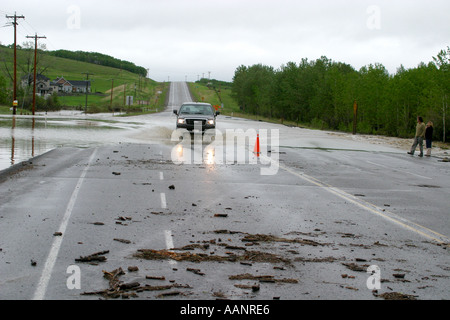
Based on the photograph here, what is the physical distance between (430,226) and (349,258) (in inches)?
139

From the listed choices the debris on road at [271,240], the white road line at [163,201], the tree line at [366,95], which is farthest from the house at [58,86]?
the debris on road at [271,240]

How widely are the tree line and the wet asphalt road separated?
28041 mm

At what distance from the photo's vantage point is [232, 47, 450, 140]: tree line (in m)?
43.8

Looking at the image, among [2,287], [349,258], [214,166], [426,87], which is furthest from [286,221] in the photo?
[426,87]

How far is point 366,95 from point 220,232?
53.3 meters

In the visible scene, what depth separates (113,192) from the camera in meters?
13.1

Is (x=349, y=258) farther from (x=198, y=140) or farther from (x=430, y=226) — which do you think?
(x=198, y=140)

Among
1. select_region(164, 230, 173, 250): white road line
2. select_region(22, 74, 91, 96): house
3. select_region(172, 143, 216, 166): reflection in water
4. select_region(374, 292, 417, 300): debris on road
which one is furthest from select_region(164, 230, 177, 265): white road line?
select_region(22, 74, 91, 96): house

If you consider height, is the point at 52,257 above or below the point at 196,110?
below

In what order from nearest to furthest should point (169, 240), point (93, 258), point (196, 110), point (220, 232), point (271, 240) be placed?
point (93, 258) → point (169, 240) → point (271, 240) → point (220, 232) → point (196, 110)

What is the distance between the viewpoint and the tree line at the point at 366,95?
43.8 meters

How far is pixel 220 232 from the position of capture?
9.02m

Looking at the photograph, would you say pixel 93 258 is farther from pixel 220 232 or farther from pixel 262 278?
pixel 220 232

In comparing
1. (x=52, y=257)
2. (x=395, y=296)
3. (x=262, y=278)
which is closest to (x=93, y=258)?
(x=52, y=257)
